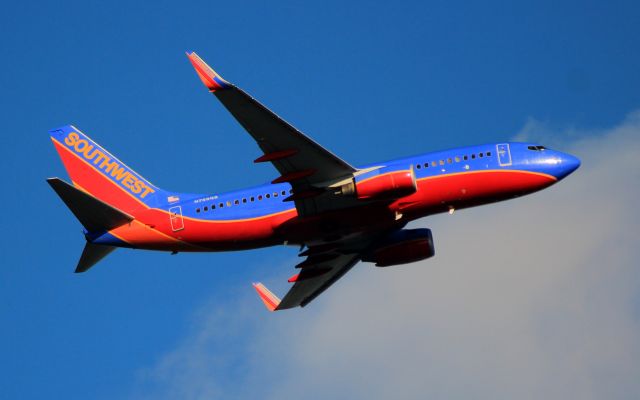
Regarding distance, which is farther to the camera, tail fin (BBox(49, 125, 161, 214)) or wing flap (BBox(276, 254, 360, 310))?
wing flap (BBox(276, 254, 360, 310))

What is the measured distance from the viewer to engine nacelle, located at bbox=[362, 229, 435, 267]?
68188mm

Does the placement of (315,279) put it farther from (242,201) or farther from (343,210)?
(343,210)

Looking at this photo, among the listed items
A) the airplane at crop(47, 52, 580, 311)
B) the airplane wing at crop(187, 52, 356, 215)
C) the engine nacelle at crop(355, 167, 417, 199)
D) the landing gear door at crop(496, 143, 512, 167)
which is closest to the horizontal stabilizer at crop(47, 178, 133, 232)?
the airplane at crop(47, 52, 580, 311)

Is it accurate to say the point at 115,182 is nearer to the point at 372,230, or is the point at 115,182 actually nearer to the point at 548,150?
the point at 372,230

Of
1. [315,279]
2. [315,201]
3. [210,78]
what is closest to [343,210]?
[315,201]

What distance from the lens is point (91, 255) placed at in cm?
6556

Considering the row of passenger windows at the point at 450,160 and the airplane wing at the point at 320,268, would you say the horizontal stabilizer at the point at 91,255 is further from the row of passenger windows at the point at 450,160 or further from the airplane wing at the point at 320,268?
the row of passenger windows at the point at 450,160

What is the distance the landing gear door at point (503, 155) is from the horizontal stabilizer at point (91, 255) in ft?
78.6

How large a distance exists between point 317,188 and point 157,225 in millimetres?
10735

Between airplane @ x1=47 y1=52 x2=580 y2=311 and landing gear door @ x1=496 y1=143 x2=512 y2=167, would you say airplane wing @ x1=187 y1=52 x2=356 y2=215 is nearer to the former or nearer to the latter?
airplane @ x1=47 y1=52 x2=580 y2=311

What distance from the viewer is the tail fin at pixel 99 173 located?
6812 cm

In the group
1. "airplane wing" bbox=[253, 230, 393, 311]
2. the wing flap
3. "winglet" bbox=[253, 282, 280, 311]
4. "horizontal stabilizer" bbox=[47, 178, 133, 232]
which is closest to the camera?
"horizontal stabilizer" bbox=[47, 178, 133, 232]

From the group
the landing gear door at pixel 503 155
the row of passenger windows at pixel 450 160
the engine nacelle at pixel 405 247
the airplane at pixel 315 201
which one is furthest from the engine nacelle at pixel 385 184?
the engine nacelle at pixel 405 247

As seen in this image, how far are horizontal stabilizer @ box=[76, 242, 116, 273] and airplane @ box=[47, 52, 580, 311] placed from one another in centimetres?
6
